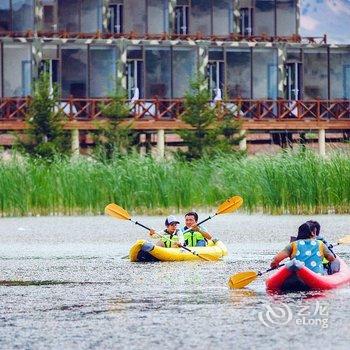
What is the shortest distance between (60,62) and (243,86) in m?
7.42

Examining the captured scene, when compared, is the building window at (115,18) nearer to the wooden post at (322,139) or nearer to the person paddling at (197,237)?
the wooden post at (322,139)

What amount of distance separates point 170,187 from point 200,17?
98.0 ft

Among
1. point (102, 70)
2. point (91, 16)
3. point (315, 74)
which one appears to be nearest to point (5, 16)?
point (91, 16)

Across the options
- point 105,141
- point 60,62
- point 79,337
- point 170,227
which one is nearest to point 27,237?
point 170,227

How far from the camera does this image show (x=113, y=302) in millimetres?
21266

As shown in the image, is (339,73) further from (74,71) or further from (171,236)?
(171,236)

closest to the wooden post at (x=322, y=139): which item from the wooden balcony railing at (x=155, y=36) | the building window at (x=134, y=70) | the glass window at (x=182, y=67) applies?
the wooden balcony railing at (x=155, y=36)

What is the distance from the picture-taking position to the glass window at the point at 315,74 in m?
67.9

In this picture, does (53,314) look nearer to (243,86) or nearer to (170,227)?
(170,227)

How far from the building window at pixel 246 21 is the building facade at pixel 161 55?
0.08 meters

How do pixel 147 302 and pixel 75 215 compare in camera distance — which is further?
pixel 75 215

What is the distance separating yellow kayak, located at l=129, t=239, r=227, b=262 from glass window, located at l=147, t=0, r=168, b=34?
41.5m

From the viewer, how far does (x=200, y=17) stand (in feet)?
230

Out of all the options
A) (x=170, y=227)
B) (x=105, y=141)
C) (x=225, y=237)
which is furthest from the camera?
(x=105, y=141)
